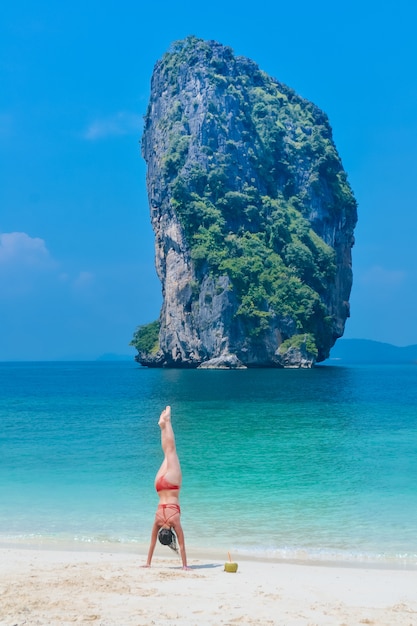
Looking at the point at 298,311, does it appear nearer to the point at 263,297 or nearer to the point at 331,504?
the point at 263,297

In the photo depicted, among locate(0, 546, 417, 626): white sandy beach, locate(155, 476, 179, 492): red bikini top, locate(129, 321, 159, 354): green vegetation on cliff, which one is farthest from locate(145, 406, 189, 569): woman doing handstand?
locate(129, 321, 159, 354): green vegetation on cliff

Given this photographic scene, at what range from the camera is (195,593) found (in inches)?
263

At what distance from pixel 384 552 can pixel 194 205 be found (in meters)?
80.5

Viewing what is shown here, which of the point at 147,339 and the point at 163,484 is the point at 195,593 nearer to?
the point at 163,484

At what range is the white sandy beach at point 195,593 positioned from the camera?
5914 millimetres

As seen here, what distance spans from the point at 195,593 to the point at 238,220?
285 ft

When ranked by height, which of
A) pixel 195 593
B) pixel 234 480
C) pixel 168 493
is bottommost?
pixel 234 480

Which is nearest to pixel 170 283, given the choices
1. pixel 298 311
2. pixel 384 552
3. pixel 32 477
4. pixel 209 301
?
pixel 209 301

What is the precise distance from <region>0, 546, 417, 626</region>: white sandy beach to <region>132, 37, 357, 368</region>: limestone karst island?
242 feet

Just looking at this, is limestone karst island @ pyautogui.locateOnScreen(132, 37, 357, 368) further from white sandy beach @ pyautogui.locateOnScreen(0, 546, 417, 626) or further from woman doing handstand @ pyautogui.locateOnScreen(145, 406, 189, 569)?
woman doing handstand @ pyautogui.locateOnScreen(145, 406, 189, 569)

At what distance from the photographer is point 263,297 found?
84.3 metres

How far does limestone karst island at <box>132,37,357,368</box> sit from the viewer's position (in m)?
83.8

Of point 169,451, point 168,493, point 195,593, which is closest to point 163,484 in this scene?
point 168,493

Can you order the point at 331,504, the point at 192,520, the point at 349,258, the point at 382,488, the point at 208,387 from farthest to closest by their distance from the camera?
the point at 349,258
the point at 208,387
the point at 382,488
the point at 331,504
the point at 192,520
